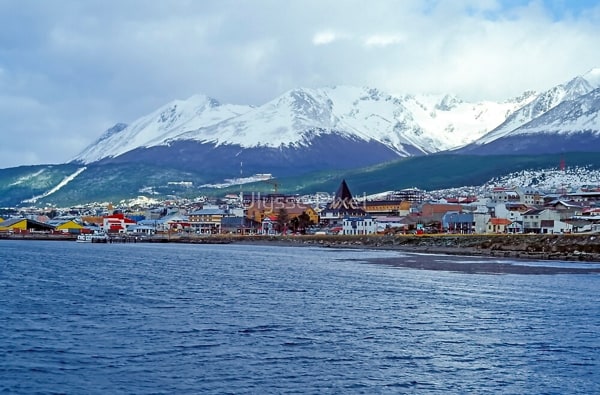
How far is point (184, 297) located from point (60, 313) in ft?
20.0

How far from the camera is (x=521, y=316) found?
26453mm

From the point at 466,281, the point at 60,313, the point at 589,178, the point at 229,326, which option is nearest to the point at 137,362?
the point at 229,326

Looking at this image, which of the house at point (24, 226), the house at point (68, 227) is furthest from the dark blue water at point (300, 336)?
the house at point (24, 226)

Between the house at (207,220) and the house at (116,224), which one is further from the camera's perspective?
the house at (116,224)

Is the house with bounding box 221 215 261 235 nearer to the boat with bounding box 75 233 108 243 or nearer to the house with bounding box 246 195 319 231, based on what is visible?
the house with bounding box 246 195 319 231

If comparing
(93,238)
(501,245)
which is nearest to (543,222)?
(501,245)

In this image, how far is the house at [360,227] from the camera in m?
99.6

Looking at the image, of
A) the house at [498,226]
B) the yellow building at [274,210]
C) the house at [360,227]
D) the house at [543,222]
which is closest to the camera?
the house at [543,222]

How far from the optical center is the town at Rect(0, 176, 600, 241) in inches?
3413

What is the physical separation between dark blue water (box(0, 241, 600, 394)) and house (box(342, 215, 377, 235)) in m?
60.8

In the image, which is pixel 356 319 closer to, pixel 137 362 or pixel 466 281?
pixel 137 362

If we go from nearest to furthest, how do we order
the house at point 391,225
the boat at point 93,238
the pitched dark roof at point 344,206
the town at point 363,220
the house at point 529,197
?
1. the town at point 363,220
2. the house at point 391,225
3. the boat at point 93,238
4. the house at point 529,197
5. the pitched dark roof at point 344,206

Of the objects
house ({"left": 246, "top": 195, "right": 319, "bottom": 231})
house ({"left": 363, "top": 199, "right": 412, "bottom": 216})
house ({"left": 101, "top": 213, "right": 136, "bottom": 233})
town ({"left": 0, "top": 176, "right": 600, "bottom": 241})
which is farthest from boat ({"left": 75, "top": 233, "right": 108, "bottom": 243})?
house ({"left": 363, "top": 199, "right": 412, "bottom": 216})

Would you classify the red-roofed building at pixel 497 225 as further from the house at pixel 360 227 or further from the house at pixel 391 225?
the house at pixel 360 227
